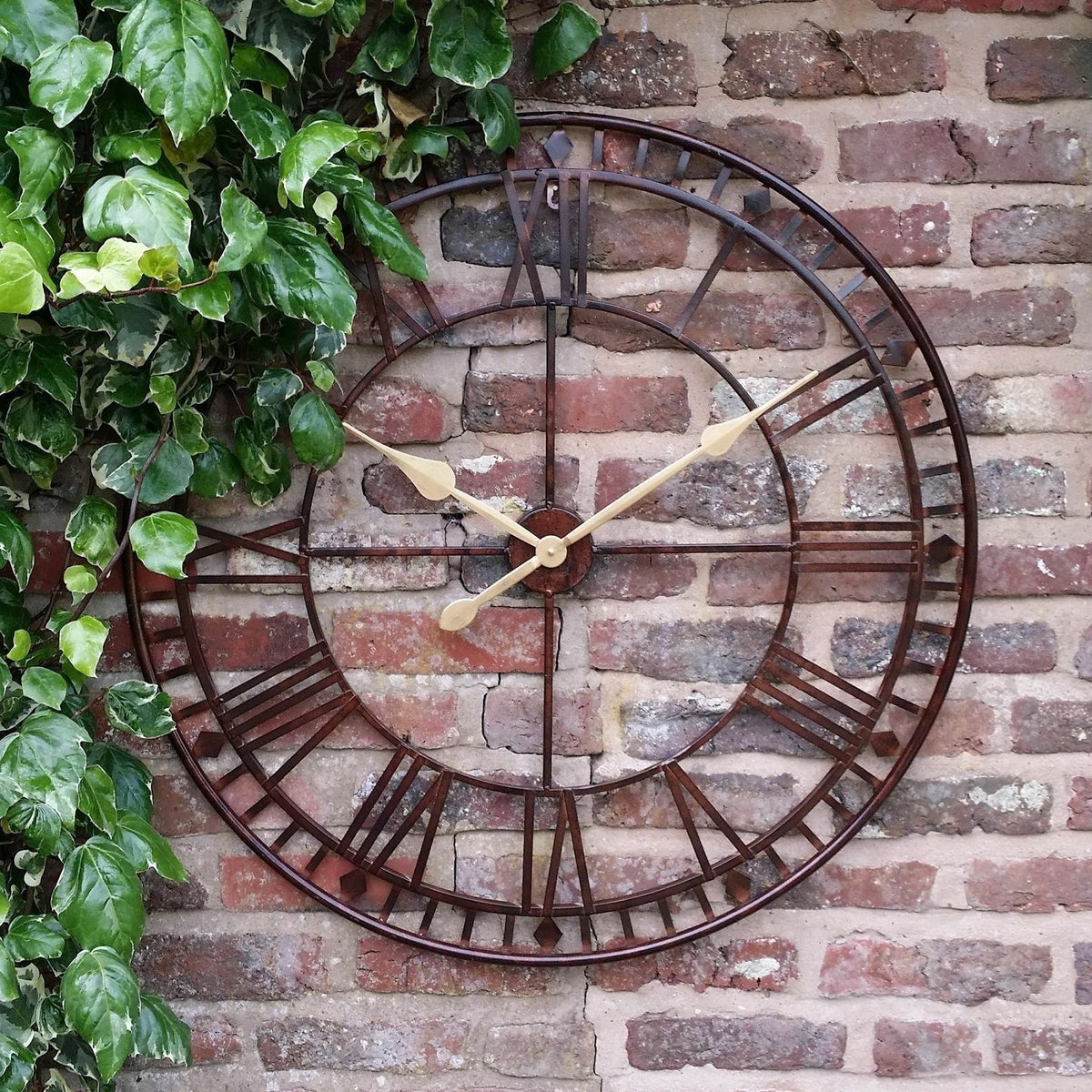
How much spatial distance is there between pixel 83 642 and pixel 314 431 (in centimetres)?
26

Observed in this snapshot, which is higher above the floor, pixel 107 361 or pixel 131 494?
pixel 107 361

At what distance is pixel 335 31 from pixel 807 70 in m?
0.45

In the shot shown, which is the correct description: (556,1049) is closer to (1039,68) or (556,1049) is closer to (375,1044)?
(375,1044)

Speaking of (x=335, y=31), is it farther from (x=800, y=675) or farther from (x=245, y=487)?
(x=800, y=675)

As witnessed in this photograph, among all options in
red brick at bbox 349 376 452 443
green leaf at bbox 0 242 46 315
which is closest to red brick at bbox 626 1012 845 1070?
red brick at bbox 349 376 452 443

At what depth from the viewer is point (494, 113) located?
902 millimetres

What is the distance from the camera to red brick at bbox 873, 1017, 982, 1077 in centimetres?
101

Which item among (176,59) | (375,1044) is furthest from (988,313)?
(375,1044)

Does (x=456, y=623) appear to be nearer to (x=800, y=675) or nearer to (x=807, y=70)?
(x=800, y=675)

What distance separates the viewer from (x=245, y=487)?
3.18 feet

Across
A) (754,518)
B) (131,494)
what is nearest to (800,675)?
(754,518)

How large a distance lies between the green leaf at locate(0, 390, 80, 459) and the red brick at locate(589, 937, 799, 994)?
2.43 ft

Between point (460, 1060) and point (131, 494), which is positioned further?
point (460, 1060)

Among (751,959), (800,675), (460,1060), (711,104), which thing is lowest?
(460,1060)
